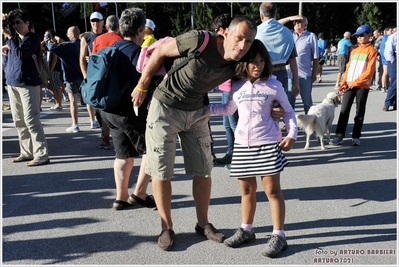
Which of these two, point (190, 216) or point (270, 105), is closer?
point (270, 105)

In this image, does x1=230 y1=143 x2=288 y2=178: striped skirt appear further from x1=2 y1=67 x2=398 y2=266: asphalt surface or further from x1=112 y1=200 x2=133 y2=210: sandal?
x1=112 y1=200 x2=133 y2=210: sandal

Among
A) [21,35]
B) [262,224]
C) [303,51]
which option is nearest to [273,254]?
[262,224]

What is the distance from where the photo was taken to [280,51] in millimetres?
5539

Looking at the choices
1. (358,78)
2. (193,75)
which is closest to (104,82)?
(193,75)

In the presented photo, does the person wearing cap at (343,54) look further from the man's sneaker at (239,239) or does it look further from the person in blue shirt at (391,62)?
the man's sneaker at (239,239)

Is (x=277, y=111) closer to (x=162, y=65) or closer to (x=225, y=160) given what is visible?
(x=162, y=65)

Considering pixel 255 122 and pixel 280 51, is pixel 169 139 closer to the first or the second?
pixel 255 122

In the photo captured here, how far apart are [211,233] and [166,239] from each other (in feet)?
1.28

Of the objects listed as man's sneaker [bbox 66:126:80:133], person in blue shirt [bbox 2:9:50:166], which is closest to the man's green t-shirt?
person in blue shirt [bbox 2:9:50:166]

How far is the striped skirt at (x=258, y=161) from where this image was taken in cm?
323

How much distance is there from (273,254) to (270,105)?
3.72ft

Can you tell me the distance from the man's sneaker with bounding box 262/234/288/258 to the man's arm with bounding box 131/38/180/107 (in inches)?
59.2

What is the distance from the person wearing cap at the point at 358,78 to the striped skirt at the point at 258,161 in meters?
3.91

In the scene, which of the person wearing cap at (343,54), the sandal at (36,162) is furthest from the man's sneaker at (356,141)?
the person wearing cap at (343,54)
